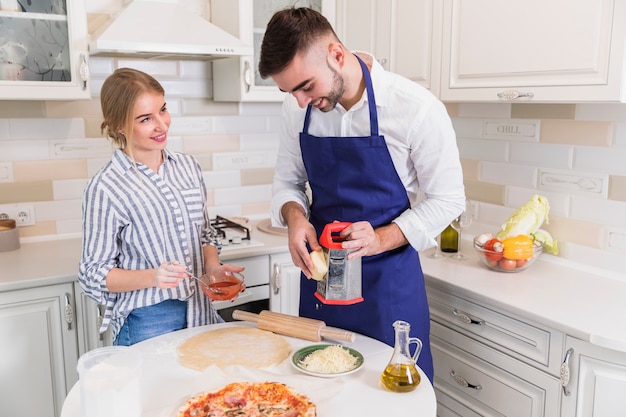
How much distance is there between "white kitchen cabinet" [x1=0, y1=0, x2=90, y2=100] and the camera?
221 centimetres

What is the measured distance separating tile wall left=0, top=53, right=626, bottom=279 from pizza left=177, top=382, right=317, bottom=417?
1.44 m

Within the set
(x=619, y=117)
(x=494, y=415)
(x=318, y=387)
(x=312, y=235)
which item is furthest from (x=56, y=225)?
(x=619, y=117)

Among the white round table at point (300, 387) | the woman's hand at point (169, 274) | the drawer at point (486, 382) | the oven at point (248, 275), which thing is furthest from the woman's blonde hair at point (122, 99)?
the drawer at point (486, 382)

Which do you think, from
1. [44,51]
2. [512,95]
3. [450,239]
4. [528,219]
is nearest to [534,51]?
[512,95]

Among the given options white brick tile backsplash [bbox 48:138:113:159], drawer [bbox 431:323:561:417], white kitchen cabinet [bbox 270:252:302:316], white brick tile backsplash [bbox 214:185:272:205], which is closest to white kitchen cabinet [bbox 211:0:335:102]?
white brick tile backsplash [bbox 214:185:272:205]

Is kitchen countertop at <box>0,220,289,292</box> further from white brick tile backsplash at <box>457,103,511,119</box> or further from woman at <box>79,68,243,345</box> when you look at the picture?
white brick tile backsplash at <box>457,103,511,119</box>

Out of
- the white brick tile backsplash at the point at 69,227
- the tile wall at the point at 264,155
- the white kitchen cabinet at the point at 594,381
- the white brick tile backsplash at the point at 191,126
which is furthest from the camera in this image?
the white brick tile backsplash at the point at 191,126

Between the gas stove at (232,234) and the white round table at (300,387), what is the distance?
1.00 metres

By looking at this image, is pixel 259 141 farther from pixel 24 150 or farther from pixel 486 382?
pixel 486 382

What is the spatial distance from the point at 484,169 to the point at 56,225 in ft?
6.12

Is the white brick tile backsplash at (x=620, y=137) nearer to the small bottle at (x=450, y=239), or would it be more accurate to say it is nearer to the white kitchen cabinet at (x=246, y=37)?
the small bottle at (x=450, y=239)

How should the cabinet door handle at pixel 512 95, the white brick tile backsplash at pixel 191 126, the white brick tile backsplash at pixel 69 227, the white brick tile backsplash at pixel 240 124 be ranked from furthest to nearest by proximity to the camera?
1. the white brick tile backsplash at pixel 240 124
2. the white brick tile backsplash at pixel 191 126
3. the white brick tile backsplash at pixel 69 227
4. the cabinet door handle at pixel 512 95

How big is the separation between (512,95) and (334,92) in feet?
2.34

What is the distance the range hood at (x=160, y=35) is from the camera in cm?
225
